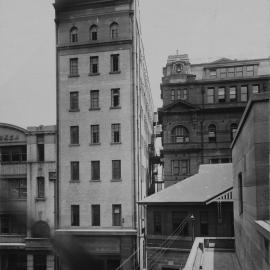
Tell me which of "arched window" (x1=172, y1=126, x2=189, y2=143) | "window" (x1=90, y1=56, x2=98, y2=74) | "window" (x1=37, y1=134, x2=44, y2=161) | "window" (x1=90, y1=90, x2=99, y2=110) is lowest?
"window" (x1=37, y1=134, x2=44, y2=161)

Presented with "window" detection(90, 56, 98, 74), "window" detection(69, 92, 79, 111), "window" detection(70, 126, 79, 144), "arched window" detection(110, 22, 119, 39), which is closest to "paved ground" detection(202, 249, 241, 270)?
"window" detection(70, 126, 79, 144)

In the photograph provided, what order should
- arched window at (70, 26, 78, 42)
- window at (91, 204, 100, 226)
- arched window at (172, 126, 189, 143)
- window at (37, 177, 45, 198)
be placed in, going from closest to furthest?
1. window at (91, 204, 100, 226)
2. arched window at (70, 26, 78, 42)
3. window at (37, 177, 45, 198)
4. arched window at (172, 126, 189, 143)

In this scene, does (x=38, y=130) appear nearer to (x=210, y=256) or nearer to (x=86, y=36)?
(x=86, y=36)

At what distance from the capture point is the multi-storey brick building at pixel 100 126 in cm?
3244

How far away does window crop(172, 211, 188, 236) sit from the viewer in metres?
28.8

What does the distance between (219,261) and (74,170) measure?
19847mm

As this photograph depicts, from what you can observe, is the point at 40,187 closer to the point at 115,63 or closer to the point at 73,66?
the point at 73,66

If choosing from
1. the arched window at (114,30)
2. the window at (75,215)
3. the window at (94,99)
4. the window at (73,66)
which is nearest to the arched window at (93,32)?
the arched window at (114,30)

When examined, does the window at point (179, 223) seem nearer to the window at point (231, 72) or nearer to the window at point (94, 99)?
the window at point (94, 99)

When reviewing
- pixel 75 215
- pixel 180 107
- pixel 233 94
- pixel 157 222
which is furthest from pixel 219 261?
pixel 233 94

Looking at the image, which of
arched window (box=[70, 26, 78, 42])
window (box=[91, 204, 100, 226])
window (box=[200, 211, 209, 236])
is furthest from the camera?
arched window (box=[70, 26, 78, 42])

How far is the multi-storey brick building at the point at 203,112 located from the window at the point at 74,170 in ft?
38.6

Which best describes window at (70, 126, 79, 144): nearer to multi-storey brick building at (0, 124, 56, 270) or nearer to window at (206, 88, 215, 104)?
multi-storey brick building at (0, 124, 56, 270)

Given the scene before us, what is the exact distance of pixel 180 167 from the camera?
41.0 meters
